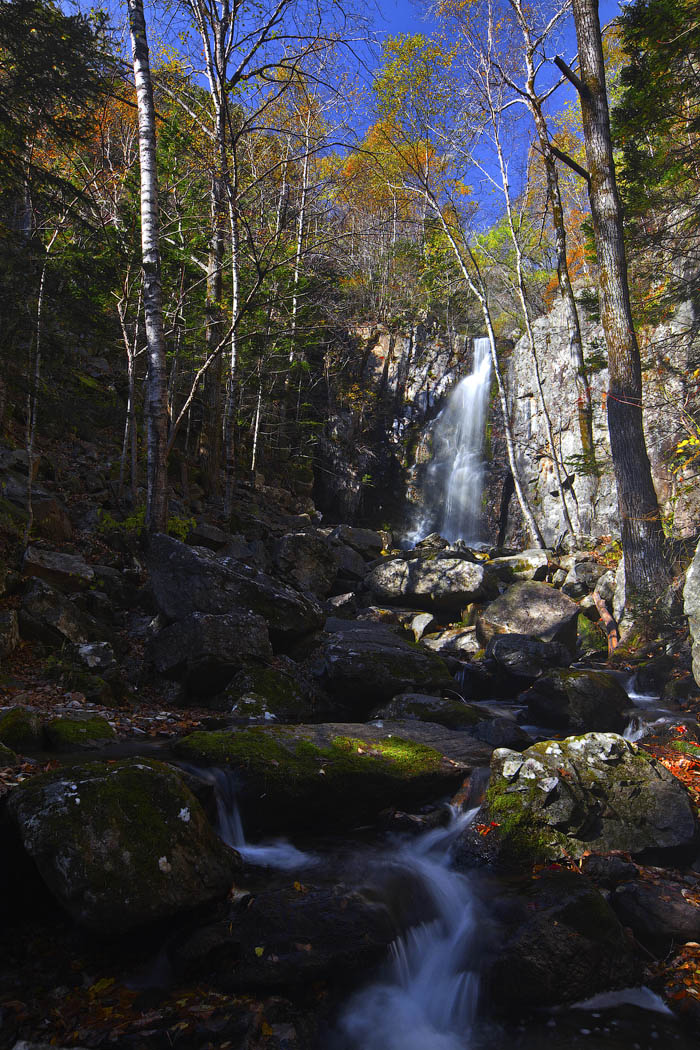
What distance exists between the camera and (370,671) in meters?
7.26

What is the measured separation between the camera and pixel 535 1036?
308cm

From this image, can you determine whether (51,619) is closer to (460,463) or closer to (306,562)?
Result: (306,562)

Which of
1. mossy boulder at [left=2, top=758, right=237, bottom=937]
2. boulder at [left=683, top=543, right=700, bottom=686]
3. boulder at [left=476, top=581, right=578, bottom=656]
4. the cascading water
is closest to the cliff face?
the cascading water

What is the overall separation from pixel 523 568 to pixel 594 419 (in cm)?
603

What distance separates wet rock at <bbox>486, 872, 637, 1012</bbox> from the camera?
3.25m

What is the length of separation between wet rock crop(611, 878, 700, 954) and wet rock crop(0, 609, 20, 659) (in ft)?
19.7

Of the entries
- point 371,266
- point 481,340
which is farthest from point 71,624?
point 371,266

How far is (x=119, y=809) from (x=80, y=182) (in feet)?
42.6

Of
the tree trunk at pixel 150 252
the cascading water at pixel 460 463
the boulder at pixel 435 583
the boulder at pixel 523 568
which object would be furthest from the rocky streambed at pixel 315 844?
the cascading water at pixel 460 463

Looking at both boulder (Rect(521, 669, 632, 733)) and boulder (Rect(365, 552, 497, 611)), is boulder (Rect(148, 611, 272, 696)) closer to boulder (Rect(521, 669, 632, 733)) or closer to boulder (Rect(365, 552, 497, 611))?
boulder (Rect(521, 669, 632, 733))

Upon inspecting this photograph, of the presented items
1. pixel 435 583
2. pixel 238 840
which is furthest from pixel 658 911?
pixel 435 583

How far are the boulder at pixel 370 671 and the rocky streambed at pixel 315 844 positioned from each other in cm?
3

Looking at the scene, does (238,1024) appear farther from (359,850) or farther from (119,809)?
(359,850)

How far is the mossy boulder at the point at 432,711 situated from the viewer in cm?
675
